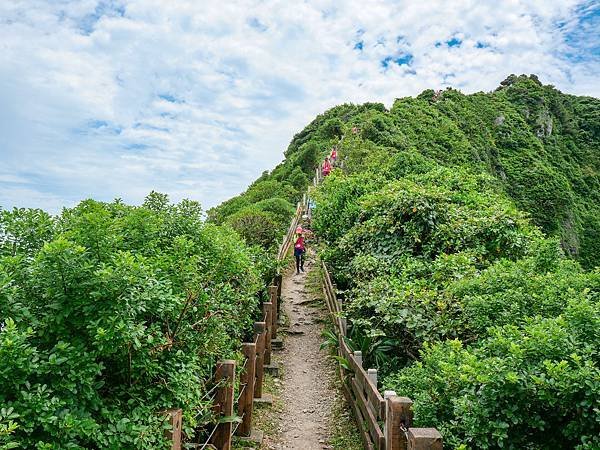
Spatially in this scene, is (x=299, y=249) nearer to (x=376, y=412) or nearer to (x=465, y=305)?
(x=465, y=305)

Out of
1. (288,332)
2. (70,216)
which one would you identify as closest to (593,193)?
(288,332)

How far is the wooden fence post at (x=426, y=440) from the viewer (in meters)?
3.87

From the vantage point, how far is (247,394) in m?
6.42

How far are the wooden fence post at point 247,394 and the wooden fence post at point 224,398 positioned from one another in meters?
1.22

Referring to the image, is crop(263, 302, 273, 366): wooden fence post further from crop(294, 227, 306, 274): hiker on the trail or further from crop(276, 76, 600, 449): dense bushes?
crop(294, 227, 306, 274): hiker on the trail

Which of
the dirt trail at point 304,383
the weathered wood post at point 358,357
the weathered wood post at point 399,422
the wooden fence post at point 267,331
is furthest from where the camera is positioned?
the wooden fence post at point 267,331

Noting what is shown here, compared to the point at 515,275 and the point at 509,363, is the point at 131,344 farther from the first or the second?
the point at 515,275

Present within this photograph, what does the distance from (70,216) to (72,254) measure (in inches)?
53.2

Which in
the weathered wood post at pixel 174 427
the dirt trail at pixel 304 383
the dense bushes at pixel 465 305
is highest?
the dense bushes at pixel 465 305

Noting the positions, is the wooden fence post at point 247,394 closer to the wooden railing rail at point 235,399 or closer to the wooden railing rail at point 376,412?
the wooden railing rail at point 235,399

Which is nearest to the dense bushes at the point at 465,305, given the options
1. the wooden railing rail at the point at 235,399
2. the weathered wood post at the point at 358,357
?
the weathered wood post at the point at 358,357

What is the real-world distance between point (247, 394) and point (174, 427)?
2979mm

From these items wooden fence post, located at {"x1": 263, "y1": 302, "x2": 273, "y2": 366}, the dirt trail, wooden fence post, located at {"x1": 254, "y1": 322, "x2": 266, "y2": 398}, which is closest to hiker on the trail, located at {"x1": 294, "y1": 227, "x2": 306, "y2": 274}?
the dirt trail

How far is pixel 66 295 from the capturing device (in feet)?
10.2
